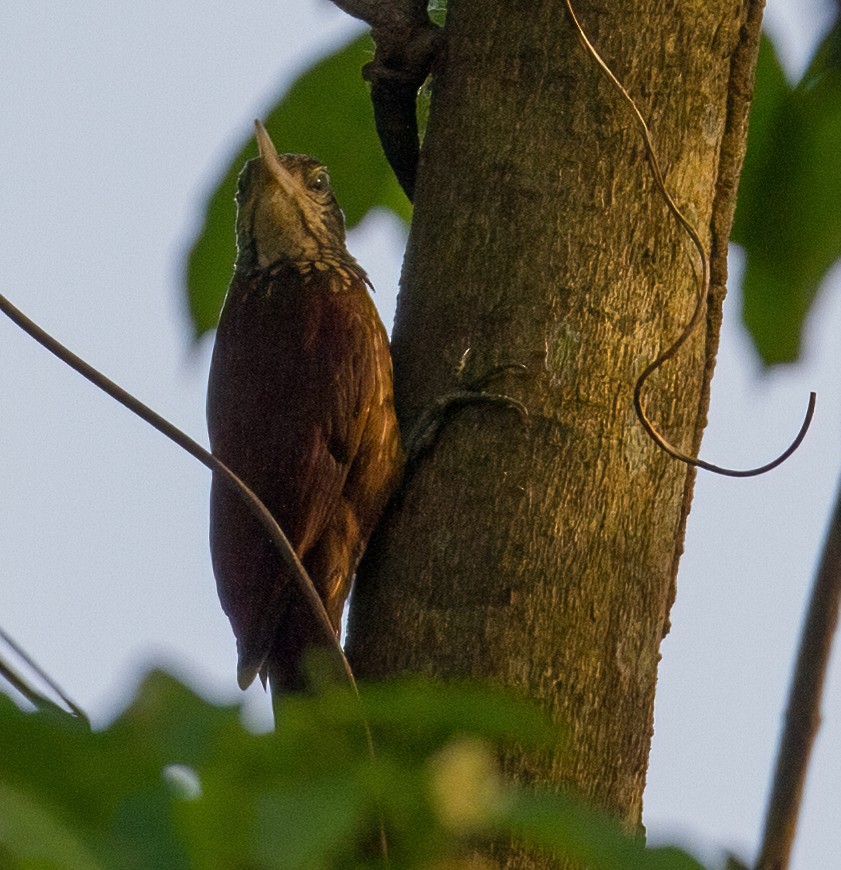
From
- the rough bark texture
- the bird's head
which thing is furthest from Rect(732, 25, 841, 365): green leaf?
the bird's head

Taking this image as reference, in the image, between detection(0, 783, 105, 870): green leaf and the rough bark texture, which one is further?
the rough bark texture

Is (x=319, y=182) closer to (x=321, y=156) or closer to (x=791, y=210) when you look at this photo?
(x=321, y=156)

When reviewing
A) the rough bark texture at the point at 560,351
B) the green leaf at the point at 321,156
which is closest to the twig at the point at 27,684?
the rough bark texture at the point at 560,351

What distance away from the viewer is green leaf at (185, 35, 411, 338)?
249 centimetres

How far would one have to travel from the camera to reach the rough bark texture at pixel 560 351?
186 cm

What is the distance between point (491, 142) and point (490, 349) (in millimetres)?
361

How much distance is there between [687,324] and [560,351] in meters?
0.22

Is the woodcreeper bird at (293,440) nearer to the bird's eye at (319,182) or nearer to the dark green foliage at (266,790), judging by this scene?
the bird's eye at (319,182)

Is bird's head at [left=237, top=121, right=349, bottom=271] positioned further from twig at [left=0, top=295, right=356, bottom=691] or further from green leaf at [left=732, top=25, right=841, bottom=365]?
twig at [left=0, top=295, right=356, bottom=691]

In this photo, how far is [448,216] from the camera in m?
2.21

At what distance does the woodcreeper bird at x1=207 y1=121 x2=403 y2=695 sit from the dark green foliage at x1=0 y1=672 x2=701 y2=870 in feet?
4.51

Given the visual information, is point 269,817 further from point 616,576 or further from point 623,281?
point 623,281

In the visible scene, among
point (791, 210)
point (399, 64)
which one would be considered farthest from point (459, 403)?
point (399, 64)

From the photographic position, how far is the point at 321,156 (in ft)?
8.49
